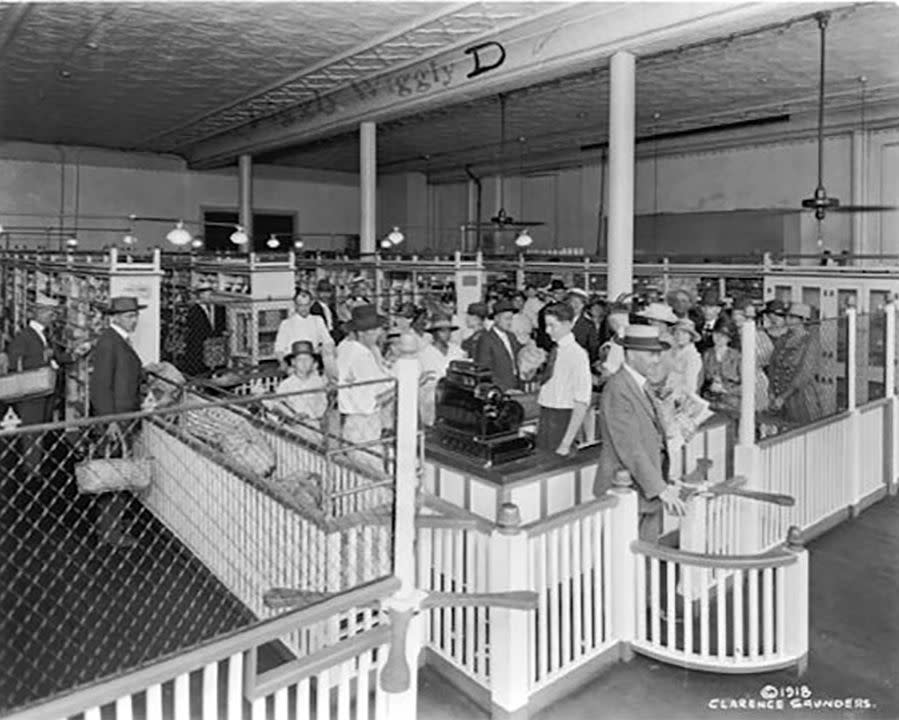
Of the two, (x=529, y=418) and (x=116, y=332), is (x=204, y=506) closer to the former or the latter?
(x=116, y=332)

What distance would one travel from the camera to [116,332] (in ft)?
16.2

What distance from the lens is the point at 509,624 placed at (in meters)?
2.77

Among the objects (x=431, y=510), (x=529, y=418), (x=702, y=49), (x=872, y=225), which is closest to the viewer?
(x=431, y=510)

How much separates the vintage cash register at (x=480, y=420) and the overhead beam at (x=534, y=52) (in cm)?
371

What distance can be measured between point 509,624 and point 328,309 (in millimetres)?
6468

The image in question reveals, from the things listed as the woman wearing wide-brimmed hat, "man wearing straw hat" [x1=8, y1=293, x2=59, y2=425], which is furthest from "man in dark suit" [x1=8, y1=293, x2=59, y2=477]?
the woman wearing wide-brimmed hat

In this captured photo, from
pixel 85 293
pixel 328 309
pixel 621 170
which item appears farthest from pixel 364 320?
pixel 85 293

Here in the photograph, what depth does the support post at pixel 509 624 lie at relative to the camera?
2.77 metres

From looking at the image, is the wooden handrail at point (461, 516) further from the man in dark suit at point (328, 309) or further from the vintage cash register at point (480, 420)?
the man in dark suit at point (328, 309)

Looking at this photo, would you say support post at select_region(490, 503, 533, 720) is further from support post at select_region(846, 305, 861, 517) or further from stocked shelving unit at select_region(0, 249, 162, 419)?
stocked shelving unit at select_region(0, 249, 162, 419)

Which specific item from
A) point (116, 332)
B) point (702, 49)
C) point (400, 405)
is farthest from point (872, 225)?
point (400, 405)

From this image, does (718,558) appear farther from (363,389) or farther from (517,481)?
(363,389)

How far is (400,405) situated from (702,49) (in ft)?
21.1

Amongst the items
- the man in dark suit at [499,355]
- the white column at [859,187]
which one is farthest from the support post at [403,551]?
the white column at [859,187]
